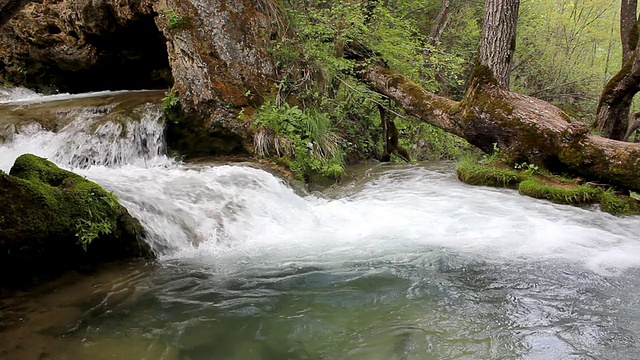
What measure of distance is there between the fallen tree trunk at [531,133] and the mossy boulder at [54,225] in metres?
5.79

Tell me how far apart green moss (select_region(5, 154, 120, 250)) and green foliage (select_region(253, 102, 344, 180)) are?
3643mm

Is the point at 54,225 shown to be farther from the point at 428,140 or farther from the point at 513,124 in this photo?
the point at 428,140

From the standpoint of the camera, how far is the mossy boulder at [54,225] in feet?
11.2

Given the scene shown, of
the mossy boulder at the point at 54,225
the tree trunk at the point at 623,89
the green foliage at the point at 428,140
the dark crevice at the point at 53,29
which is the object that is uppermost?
the dark crevice at the point at 53,29

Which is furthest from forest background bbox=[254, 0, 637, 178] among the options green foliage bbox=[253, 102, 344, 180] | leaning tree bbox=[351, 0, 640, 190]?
leaning tree bbox=[351, 0, 640, 190]

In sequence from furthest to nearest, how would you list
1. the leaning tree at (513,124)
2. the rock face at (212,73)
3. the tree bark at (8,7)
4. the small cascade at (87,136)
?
the rock face at (212,73)
the small cascade at (87,136)
the leaning tree at (513,124)
the tree bark at (8,7)

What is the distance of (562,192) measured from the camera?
19.9 ft

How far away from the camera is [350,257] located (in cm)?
441

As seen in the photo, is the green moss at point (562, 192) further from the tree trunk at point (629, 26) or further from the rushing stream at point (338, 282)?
the tree trunk at point (629, 26)

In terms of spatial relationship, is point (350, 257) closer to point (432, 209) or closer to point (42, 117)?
point (432, 209)

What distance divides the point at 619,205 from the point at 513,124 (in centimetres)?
199

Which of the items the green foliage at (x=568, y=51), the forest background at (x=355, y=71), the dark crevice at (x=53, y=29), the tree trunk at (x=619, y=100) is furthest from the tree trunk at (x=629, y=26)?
the dark crevice at (x=53, y=29)

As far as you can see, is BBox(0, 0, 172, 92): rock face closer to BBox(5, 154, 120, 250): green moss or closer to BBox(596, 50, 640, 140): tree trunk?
BBox(5, 154, 120, 250): green moss

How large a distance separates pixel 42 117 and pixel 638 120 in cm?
1291
